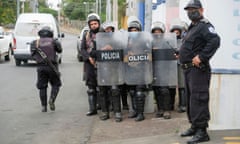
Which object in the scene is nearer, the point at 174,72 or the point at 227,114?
the point at 227,114

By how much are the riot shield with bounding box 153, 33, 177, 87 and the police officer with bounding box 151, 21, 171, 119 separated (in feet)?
0.36

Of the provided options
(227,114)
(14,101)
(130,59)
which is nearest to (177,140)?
(227,114)

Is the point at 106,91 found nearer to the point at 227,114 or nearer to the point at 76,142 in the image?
the point at 76,142

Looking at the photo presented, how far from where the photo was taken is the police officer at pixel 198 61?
645 centimetres

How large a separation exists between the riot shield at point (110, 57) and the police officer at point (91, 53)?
0.61 ft

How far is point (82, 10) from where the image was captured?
111 metres

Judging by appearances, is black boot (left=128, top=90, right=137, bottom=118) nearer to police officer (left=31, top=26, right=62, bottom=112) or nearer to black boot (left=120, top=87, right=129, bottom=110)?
black boot (left=120, top=87, right=129, bottom=110)

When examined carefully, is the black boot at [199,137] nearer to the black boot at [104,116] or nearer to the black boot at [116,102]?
the black boot at [116,102]

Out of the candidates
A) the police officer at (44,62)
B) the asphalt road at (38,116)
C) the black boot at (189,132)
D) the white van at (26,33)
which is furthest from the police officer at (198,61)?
the white van at (26,33)

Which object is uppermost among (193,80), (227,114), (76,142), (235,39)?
(235,39)

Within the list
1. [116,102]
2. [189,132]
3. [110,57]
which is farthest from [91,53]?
[189,132]

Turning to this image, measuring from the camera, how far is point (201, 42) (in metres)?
6.55

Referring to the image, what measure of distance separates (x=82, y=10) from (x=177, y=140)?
4132 inches

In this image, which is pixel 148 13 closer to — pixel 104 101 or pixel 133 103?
pixel 133 103
